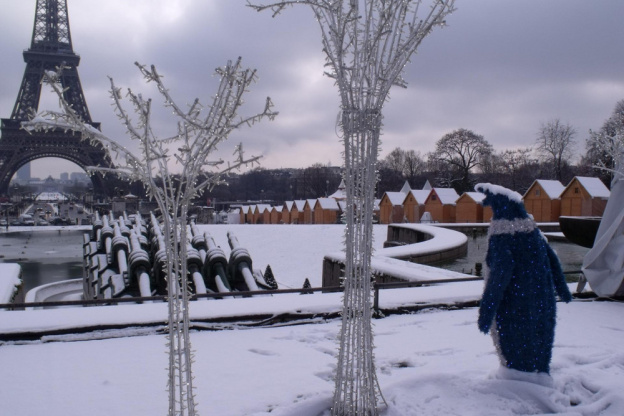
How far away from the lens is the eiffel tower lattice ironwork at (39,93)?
161 feet

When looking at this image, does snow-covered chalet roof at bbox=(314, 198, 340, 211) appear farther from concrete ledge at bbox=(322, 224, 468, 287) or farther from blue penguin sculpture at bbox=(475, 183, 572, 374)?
blue penguin sculpture at bbox=(475, 183, 572, 374)

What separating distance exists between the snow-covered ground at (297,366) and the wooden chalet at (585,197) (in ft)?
72.6

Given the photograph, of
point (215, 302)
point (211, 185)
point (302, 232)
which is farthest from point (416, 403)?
point (302, 232)

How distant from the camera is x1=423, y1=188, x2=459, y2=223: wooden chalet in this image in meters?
34.0

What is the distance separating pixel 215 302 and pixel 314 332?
4.42 feet

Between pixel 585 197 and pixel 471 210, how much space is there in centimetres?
671

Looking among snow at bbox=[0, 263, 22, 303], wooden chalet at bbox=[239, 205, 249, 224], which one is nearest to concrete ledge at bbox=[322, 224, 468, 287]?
snow at bbox=[0, 263, 22, 303]

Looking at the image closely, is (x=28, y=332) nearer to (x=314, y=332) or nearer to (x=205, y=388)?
(x=205, y=388)

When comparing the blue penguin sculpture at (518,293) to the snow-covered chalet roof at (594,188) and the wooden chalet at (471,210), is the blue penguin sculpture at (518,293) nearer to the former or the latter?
the snow-covered chalet roof at (594,188)

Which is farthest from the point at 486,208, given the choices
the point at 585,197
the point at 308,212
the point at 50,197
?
the point at 50,197

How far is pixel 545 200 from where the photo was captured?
29156 mm

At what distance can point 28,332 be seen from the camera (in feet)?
16.6

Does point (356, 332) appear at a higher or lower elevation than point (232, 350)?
higher

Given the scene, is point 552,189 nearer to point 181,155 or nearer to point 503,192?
point 503,192
